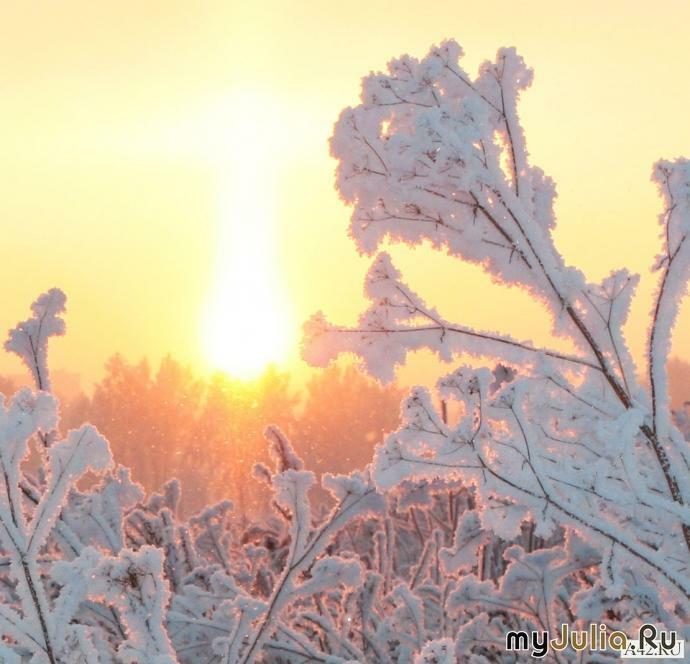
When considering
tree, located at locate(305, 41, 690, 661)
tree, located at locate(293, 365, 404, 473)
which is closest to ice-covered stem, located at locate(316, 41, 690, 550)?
tree, located at locate(305, 41, 690, 661)

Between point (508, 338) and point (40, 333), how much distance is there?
4.59ft

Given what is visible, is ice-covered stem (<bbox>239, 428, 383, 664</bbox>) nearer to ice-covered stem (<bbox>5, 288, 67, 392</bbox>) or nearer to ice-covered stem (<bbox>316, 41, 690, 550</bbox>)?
ice-covered stem (<bbox>316, 41, 690, 550</bbox>)

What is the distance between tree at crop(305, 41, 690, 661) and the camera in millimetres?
1749

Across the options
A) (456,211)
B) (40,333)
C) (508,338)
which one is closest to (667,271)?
(508,338)

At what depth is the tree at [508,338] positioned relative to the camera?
175 centimetres

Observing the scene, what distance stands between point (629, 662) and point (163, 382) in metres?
48.8

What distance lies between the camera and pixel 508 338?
6.56 feet

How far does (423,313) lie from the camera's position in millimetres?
2023

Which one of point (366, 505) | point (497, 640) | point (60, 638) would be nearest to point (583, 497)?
point (366, 505)

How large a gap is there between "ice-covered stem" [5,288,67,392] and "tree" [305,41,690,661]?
85 cm

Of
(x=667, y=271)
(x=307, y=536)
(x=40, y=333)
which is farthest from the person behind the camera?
(x=40, y=333)

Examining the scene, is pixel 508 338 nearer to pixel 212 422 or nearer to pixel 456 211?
pixel 456 211

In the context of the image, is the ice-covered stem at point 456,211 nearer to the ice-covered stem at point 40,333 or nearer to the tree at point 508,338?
the tree at point 508,338

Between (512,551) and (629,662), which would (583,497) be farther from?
(512,551)
